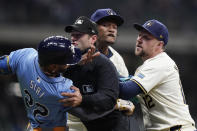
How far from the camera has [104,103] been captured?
4.00 m

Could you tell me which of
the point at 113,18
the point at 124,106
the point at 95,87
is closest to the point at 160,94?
the point at 124,106

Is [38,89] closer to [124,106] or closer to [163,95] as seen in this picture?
[124,106]

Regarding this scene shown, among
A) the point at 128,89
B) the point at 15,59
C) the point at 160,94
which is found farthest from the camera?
the point at 160,94

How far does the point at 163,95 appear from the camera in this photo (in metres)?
4.66

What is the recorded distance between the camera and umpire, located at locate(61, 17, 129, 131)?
4.00m

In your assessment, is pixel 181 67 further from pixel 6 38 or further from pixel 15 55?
pixel 15 55

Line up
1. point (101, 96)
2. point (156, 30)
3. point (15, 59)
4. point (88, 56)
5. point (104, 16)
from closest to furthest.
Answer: point (15, 59) → point (101, 96) → point (88, 56) → point (156, 30) → point (104, 16)

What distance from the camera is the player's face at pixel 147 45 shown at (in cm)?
489

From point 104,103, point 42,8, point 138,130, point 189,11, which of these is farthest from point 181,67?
point 104,103

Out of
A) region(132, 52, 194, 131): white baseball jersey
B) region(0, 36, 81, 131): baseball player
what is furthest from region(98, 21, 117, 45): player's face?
region(0, 36, 81, 131): baseball player

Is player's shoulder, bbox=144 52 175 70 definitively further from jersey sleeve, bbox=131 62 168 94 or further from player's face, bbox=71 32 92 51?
player's face, bbox=71 32 92 51

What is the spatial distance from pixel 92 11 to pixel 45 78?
31.1 feet

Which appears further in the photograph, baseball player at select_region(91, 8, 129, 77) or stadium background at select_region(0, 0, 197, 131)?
stadium background at select_region(0, 0, 197, 131)

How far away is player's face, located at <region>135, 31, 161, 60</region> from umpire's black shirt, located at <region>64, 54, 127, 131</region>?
0.82 metres
